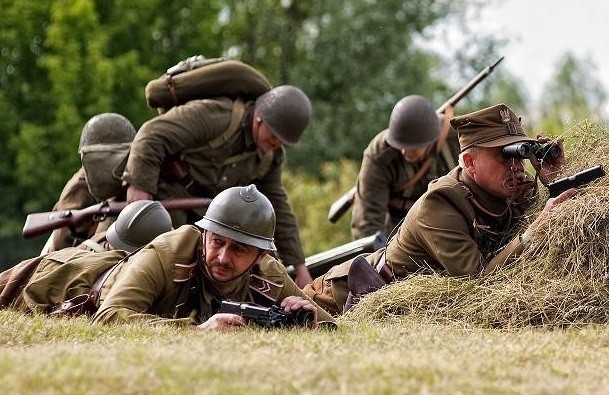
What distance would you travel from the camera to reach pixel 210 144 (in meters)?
12.0

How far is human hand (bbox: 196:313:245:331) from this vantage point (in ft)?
26.2

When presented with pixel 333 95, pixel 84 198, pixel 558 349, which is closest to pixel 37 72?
pixel 333 95

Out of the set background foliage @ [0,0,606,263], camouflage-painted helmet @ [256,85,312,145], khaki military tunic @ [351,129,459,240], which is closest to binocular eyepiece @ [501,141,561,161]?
camouflage-painted helmet @ [256,85,312,145]

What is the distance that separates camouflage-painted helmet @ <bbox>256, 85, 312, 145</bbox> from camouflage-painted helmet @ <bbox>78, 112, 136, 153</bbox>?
157 cm

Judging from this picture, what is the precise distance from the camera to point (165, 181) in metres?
12.3

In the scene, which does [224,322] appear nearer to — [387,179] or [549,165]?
[549,165]

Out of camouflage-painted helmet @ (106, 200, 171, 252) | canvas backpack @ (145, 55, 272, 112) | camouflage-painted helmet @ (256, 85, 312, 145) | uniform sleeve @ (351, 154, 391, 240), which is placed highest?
canvas backpack @ (145, 55, 272, 112)

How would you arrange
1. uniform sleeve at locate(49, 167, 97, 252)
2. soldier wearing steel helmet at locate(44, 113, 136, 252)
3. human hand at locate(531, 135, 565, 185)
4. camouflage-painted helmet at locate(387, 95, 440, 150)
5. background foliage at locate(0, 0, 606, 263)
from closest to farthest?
human hand at locate(531, 135, 565, 185), soldier wearing steel helmet at locate(44, 113, 136, 252), uniform sleeve at locate(49, 167, 97, 252), camouflage-painted helmet at locate(387, 95, 440, 150), background foliage at locate(0, 0, 606, 263)

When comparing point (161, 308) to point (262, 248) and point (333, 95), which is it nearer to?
point (262, 248)

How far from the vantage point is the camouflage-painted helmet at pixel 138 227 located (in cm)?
1071

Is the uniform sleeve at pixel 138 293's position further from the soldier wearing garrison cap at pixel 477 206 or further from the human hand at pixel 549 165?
the human hand at pixel 549 165

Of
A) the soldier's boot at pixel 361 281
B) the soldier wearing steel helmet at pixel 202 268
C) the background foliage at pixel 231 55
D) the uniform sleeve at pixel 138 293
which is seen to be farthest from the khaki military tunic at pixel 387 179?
the background foliage at pixel 231 55

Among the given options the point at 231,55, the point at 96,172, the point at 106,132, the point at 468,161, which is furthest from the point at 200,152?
the point at 231,55

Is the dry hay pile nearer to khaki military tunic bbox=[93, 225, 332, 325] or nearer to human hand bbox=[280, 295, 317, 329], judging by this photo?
khaki military tunic bbox=[93, 225, 332, 325]
